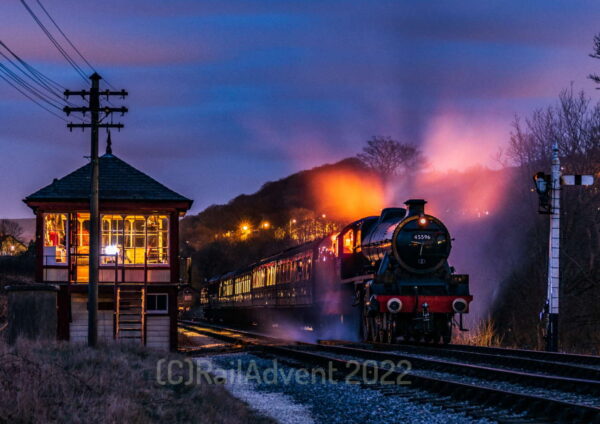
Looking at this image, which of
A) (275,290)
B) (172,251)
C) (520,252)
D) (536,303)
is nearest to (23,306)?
(172,251)

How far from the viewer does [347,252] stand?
28562mm

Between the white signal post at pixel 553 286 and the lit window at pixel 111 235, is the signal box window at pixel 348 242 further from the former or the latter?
the white signal post at pixel 553 286

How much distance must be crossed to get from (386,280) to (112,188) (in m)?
10.3

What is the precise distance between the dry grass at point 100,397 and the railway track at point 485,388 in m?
2.74

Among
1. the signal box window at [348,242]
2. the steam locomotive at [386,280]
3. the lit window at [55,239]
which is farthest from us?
the signal box window at [348,242]

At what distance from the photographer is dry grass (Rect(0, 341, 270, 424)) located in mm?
8672

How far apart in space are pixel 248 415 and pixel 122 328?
1653cm

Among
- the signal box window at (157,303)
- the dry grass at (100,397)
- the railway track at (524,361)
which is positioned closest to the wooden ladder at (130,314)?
the signal box window at (157,303)

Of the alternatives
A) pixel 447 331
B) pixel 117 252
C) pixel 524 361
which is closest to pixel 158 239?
pixel 117 252

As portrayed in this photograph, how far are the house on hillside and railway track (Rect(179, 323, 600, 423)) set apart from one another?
10.9 meters

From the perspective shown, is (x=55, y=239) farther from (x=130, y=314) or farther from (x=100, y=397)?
(x=100, y=397)

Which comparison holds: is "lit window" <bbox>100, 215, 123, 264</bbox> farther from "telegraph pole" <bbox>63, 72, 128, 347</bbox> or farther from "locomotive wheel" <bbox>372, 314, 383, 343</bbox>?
"locomotive wheel" <bbox>372, 314, 383, 343</bbox>

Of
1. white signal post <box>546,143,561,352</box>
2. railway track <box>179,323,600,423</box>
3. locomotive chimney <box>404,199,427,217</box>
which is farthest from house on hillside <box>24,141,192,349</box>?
white signal post <box>546,143,561,352</box>

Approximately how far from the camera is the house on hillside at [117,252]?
2770 centimetres
